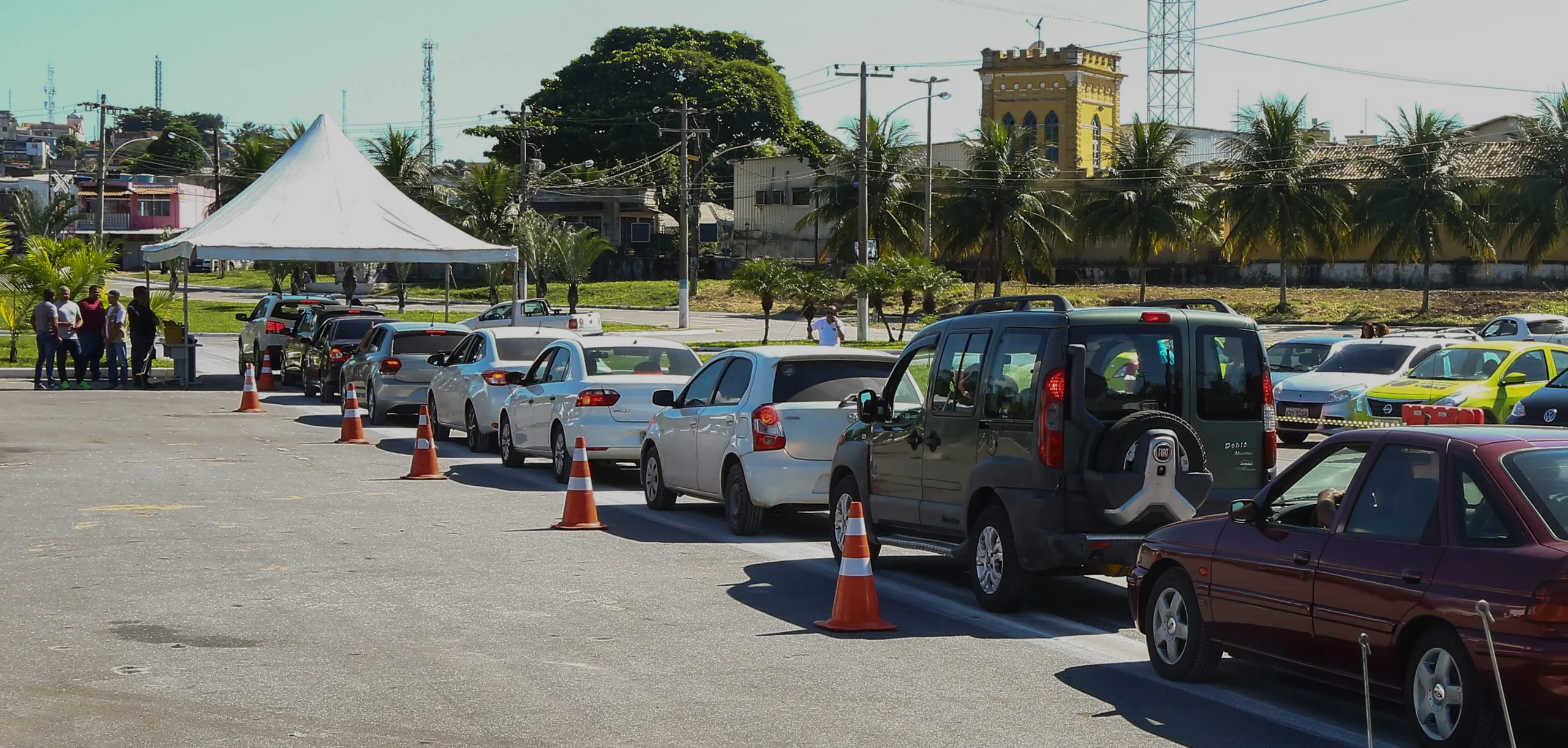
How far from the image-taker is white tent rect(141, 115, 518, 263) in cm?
3195

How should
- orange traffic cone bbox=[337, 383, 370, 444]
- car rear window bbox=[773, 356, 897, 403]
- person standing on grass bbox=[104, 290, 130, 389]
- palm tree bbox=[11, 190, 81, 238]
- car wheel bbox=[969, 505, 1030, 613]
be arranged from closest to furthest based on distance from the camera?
car wheel bbox=[969, 505, 1030, 613] → car rear window bbox=[773, 356, 897, 403] → orange traffic cone bbox=[337, 383, 370, 444] → person standing on grass bbox=[104, 290, 130, 389] → palm tree bbox=[11, 190, 81, 238]

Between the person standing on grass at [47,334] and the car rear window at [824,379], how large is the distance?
20365 mm


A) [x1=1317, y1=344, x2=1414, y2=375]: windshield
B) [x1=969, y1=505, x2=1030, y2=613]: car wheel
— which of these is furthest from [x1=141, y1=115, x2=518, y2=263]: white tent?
[x1=969, y1=505, x2=1030, y2=613]: car wheel

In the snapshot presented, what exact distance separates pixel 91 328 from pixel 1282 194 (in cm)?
4367

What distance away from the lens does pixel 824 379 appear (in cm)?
1348

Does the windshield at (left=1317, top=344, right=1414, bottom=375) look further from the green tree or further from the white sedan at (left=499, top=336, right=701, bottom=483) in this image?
the green tree

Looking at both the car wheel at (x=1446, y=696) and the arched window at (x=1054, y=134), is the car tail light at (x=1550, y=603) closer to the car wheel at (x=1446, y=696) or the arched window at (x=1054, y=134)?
the car wheel at (x=1446, y=696)

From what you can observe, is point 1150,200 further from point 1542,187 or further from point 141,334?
point 141,334

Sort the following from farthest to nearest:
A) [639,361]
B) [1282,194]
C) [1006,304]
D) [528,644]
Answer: [1282,194], [639,361], [1006,304], [528,644]

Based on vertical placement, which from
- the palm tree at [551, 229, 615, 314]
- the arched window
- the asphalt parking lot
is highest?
the arched window

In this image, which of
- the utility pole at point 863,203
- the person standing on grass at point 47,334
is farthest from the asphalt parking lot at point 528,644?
the utility pole at point 863,203


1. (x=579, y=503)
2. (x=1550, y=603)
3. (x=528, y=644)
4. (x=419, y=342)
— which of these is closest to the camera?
(x=1550, y=603)

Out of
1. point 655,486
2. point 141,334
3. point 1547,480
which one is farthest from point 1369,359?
point 141,334

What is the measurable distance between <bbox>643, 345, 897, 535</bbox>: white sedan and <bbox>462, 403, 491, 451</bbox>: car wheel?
262 inches
